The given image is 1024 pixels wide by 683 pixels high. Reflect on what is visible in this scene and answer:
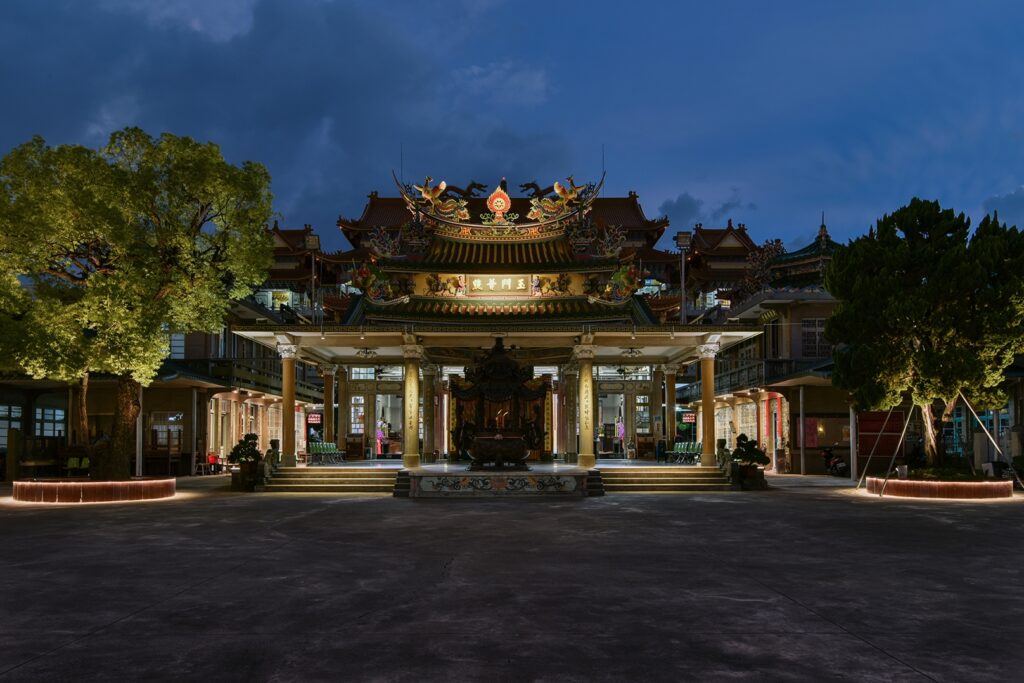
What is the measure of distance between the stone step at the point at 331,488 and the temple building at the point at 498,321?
4.76ft

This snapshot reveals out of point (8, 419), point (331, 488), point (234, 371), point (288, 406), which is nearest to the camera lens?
point (331, 488)

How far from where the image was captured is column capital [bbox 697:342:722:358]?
23844 millimetres

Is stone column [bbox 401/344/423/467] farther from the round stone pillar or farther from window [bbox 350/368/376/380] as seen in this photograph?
window [bbox 350/368/376/380]

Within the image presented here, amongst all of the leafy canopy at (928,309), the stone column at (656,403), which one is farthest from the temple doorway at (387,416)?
the leafy canopy at (928,309)

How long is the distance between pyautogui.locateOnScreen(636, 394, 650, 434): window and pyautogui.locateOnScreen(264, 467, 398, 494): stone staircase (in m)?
17.2

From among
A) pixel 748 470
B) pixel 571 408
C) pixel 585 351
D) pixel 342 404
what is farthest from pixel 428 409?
pixel 748 470

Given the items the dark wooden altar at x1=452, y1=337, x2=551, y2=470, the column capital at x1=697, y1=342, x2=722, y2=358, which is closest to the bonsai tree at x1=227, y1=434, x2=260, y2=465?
the dark wooden altar at x1=452, y1=337, x2=551, y2=470

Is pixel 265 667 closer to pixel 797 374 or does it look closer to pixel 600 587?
pixel 600 587

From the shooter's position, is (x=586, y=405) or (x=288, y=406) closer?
(x=288, y=406)

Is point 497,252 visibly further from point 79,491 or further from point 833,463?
point 79,491

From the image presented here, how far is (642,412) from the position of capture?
3747cm

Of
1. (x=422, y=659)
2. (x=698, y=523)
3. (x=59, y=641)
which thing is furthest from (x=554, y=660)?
(x=698, y=523)

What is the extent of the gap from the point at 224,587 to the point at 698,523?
8.43 m

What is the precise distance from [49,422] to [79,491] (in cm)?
1445
